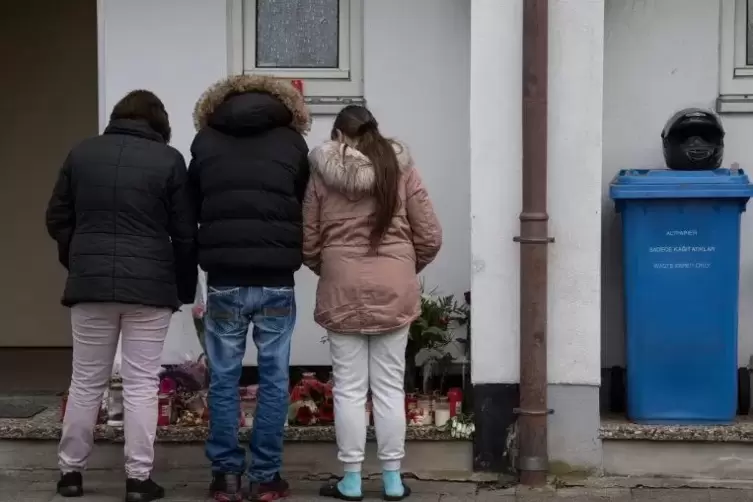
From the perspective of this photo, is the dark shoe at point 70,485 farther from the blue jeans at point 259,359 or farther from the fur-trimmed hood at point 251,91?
the fur-trimmed hood at point 251,91

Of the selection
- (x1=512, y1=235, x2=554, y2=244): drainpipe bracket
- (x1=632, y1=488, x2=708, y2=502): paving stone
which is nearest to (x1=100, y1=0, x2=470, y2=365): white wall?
(x1=512, y1=235, x2=554, y2=244): drainpipe bracket

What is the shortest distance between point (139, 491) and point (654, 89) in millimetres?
3158

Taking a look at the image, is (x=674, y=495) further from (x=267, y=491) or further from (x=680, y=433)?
(x=267, y=491)

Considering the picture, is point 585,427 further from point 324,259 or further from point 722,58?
point 722,58

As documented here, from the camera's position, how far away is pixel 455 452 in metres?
5.46

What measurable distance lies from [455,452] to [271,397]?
0.99 m

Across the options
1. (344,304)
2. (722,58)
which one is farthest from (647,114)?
(344,304)

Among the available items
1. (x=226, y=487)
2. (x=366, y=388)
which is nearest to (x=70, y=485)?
(x=226, y=487)

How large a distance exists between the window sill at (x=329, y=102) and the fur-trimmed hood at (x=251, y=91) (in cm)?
99

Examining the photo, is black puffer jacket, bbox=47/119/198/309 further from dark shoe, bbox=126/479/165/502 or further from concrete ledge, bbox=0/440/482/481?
concrete ledge, bbox=0/440/482/481

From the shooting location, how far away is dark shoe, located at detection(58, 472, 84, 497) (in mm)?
5168

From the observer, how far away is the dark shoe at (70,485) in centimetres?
517

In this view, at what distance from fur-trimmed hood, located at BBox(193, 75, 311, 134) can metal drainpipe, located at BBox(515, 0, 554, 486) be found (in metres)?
1.01

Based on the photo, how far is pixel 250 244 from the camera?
485 centimetres
